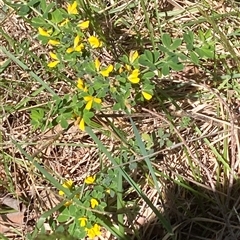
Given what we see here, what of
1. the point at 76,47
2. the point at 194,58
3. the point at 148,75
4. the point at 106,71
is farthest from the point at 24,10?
the point at 194,58

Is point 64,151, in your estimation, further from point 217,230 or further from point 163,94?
point 217,230

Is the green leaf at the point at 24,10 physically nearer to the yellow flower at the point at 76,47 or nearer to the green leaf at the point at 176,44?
the yellow flower at the point at 76,47

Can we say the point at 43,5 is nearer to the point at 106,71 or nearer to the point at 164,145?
the point at 106,71

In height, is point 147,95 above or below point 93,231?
above

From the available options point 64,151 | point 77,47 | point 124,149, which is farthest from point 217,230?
point 77,47

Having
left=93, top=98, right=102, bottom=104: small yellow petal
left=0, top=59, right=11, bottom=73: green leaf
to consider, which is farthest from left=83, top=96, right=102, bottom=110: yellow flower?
left=0, top=59, right=11, bottom=73: green leaf

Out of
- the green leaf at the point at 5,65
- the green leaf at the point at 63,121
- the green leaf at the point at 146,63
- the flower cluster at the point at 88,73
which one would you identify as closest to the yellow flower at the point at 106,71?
the flower cluster at the point at 88,73

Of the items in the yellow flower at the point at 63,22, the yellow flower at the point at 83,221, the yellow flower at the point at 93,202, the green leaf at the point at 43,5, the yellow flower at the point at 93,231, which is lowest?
the yellow flower at the point at 93,231

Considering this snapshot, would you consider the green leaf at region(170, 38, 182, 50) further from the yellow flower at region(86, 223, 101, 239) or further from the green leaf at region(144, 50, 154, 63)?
the yellow flower at region(86, 223, 101, 239)
